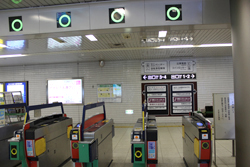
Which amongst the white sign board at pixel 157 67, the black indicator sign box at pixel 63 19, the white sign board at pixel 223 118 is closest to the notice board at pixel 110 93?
the white sign board at pixel 157 67

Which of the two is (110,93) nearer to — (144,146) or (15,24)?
(15,24)

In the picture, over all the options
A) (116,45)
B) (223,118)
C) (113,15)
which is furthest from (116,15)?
(223,118)

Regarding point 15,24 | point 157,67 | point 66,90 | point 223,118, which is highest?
point 15,24

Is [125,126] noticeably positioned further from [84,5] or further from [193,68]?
[84,5]

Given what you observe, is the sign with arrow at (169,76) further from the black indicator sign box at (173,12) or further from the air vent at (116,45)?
the black indicator sign box at (173,12)

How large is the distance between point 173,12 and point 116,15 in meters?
0.94

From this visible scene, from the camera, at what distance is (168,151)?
4613mm

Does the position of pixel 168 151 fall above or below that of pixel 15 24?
below

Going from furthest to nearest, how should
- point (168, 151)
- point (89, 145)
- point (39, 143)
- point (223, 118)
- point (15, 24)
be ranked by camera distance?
1. point (168, 151)
2. point (223, 118)
3. point (15, 24)
4. point (39, 143)
5. point (89, 145)

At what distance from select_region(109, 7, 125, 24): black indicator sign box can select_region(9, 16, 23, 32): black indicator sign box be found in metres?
1.64

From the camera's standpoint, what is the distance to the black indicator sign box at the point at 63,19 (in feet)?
10.6

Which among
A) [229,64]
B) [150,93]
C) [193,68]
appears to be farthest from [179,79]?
[229,64]

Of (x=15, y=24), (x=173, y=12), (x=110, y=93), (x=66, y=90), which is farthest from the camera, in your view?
(x=66, y=90)

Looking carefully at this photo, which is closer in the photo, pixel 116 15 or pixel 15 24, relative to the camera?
pixel 116 15
